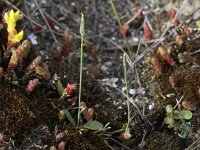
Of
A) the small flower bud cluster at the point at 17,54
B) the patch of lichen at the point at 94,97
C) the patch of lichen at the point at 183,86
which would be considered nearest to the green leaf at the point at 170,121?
the patch of lichen at the point at 183,86

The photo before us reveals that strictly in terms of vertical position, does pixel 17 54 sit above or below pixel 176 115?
above

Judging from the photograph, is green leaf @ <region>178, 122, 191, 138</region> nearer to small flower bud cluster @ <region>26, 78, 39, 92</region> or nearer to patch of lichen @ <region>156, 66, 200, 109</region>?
patch of lichen @ <region>156, 66, 200, 109</region>

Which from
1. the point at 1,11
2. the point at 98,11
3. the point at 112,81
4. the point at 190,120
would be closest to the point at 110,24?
the point at 98,11

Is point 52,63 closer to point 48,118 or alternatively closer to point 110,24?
point 48,118

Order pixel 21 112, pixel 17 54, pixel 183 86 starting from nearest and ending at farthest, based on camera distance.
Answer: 1. pixel 21 112
2. pixel 17 54
3. pixel 183 86

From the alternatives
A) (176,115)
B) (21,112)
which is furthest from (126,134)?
(21,112)

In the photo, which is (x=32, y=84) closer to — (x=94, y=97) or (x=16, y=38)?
(x=16, y=38)

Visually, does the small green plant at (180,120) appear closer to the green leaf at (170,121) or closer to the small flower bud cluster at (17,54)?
the green leaf at (170,121)
